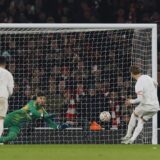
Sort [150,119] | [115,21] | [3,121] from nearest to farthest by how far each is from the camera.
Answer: [3,121], [150,119], [115,21]

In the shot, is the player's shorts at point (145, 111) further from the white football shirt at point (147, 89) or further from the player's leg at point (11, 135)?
the player's leg at point (11, 135)

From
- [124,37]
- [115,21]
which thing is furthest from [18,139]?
[115,21]

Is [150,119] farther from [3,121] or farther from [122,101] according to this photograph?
[3,121]

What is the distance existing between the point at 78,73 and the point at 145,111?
2.25 metres

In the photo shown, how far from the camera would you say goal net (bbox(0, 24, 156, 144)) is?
17.5m

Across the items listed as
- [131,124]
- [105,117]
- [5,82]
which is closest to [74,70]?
[105,117]

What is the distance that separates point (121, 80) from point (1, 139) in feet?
11.6

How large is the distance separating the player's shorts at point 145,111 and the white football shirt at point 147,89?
77mm

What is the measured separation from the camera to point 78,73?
1809cm

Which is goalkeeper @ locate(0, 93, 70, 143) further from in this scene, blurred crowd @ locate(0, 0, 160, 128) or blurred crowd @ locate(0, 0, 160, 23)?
blurred crowd @ locate(0, 0, 160, 23)

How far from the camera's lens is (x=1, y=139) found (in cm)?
1553

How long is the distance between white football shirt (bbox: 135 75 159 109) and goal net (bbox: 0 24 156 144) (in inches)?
40.5

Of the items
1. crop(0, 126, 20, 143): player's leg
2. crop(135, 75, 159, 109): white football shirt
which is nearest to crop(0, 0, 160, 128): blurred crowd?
crop(135, 75, 159, 109): white football shirt

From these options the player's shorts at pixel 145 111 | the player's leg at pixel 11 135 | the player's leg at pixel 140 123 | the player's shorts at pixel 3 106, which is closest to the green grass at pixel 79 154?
the player's shorts at pixel 3 106
